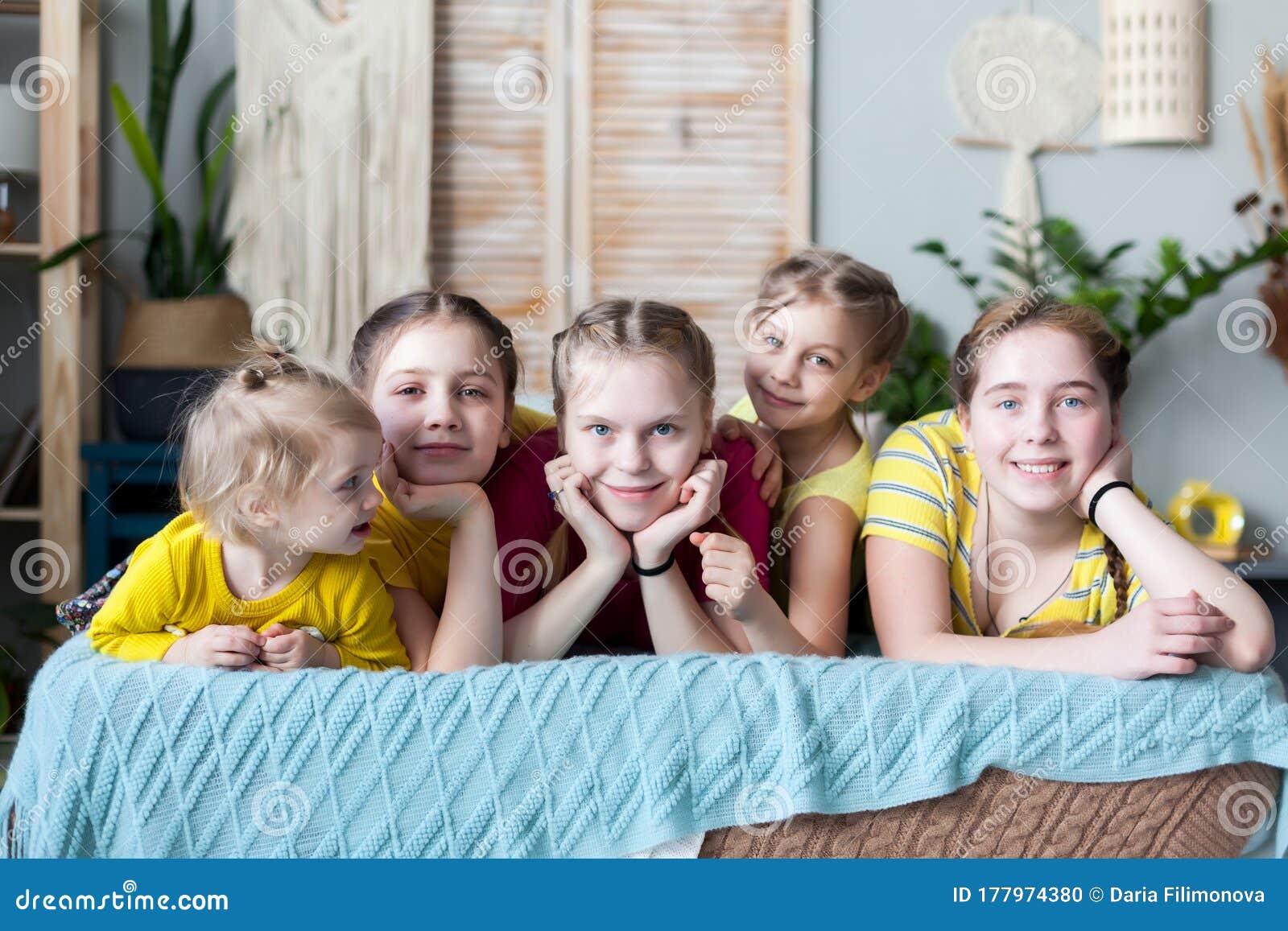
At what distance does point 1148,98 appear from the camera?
3.19m

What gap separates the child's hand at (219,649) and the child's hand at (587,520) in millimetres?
318

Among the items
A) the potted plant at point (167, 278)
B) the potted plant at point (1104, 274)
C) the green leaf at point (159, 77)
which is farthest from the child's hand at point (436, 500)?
the potted plant at point (1104, 274)

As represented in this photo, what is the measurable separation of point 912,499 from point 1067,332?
0.24 meters

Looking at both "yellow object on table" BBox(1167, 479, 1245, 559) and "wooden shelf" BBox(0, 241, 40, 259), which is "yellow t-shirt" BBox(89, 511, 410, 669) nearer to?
"wooden shelf" BBox(0, 241, 40, 259)

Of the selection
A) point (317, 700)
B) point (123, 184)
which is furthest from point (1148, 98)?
point (317, 700)

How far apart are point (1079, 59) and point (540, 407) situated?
213 cm

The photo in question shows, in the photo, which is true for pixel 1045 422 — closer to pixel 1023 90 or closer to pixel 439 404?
pixel 439 404

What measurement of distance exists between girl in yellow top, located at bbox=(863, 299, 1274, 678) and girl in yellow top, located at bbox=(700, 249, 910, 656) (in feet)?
0.19

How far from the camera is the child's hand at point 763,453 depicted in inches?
55.4

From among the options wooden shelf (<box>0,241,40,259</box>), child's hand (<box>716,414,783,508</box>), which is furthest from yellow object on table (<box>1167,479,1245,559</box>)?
wooden shelf (<box>0,241,40,259</box>)

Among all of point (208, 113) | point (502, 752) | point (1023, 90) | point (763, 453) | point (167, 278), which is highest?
point (1023, 90)

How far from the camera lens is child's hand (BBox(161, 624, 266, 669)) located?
3.37 feet

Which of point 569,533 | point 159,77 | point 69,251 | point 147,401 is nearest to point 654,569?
point 569,533

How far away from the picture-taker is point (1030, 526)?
1.30 meters
